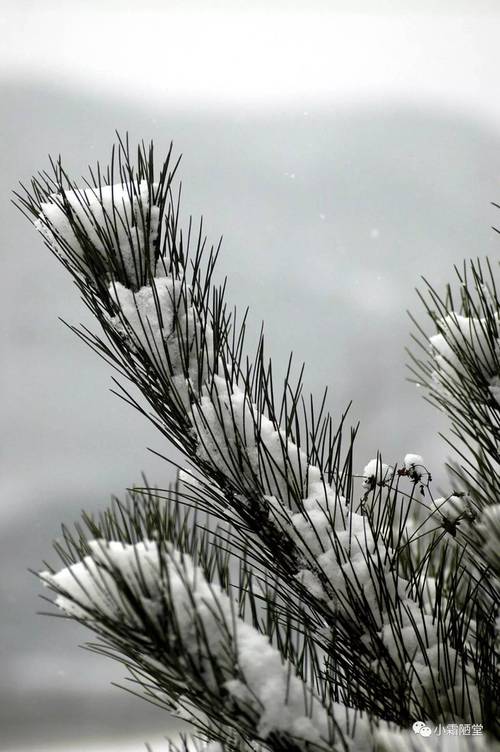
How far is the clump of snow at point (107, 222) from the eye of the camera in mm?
803

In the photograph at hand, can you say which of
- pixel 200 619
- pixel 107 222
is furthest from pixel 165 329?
pixel 200 619

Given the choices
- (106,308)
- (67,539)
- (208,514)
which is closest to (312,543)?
(208,514)

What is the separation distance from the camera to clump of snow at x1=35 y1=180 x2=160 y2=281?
803mm

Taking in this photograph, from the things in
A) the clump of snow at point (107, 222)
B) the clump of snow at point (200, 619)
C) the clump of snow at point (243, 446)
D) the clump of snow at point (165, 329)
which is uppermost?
the clump of snow at point (107, 222)

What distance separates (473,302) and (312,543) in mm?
408

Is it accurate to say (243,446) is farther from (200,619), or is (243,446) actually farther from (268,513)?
(200,619)

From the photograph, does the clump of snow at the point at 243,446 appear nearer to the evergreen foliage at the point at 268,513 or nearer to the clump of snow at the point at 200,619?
the evergreen foliage at the point at 268,513

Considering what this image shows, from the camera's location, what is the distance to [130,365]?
806 millimetres

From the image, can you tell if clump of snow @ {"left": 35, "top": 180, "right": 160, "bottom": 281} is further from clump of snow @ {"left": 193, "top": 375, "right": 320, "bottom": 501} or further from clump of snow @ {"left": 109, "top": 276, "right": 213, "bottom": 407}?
clump of snow @ {"left": 193, "top": 375, "right": 320, "bottom": 501}

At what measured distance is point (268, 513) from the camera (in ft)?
2.46

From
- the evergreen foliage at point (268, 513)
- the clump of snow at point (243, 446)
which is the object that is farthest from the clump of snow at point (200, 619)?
the clump of snow at point (243, 446)

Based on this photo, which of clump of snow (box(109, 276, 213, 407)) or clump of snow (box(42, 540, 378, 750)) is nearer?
clump of snow (box(42, 540, 378, 750))

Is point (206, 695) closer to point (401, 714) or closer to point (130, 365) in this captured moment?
point (401, 714)

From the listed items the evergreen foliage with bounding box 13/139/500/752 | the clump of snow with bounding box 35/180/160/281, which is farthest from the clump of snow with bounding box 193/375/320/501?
the clump of snow with bounding box 35/180/160/281
